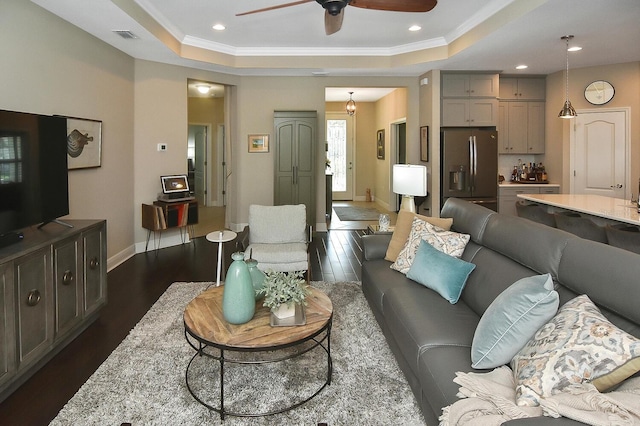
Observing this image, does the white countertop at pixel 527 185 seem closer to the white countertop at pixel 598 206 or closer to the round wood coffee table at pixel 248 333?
the white countertop at pixel 598 206

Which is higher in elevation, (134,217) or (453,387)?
(134,217)

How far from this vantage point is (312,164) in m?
7.05

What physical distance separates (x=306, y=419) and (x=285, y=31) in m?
4.76

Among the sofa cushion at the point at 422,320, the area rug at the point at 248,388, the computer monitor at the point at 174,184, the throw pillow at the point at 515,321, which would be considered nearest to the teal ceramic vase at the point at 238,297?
the area rug at the point at 248,388

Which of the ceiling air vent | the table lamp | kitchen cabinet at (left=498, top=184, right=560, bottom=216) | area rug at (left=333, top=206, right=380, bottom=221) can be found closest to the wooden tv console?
the ceiling air vent

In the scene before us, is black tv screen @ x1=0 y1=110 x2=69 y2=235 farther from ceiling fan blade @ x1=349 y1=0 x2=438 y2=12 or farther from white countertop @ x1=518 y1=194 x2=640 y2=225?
white countertop @ x1=518 y1=194 x2=640 y2=225

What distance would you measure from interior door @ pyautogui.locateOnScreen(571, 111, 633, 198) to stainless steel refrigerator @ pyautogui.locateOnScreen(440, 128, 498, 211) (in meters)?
1.27

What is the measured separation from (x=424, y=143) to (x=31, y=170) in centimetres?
555

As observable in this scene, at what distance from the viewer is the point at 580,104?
653 centimetres

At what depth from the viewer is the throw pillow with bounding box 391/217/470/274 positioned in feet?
9.75

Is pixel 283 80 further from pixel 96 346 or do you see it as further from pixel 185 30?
pixel 96 346

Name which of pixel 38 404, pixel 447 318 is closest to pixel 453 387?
pixel 447 318

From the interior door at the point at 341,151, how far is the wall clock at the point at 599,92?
6402 millimetres

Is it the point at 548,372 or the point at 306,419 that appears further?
the point at 306,419
